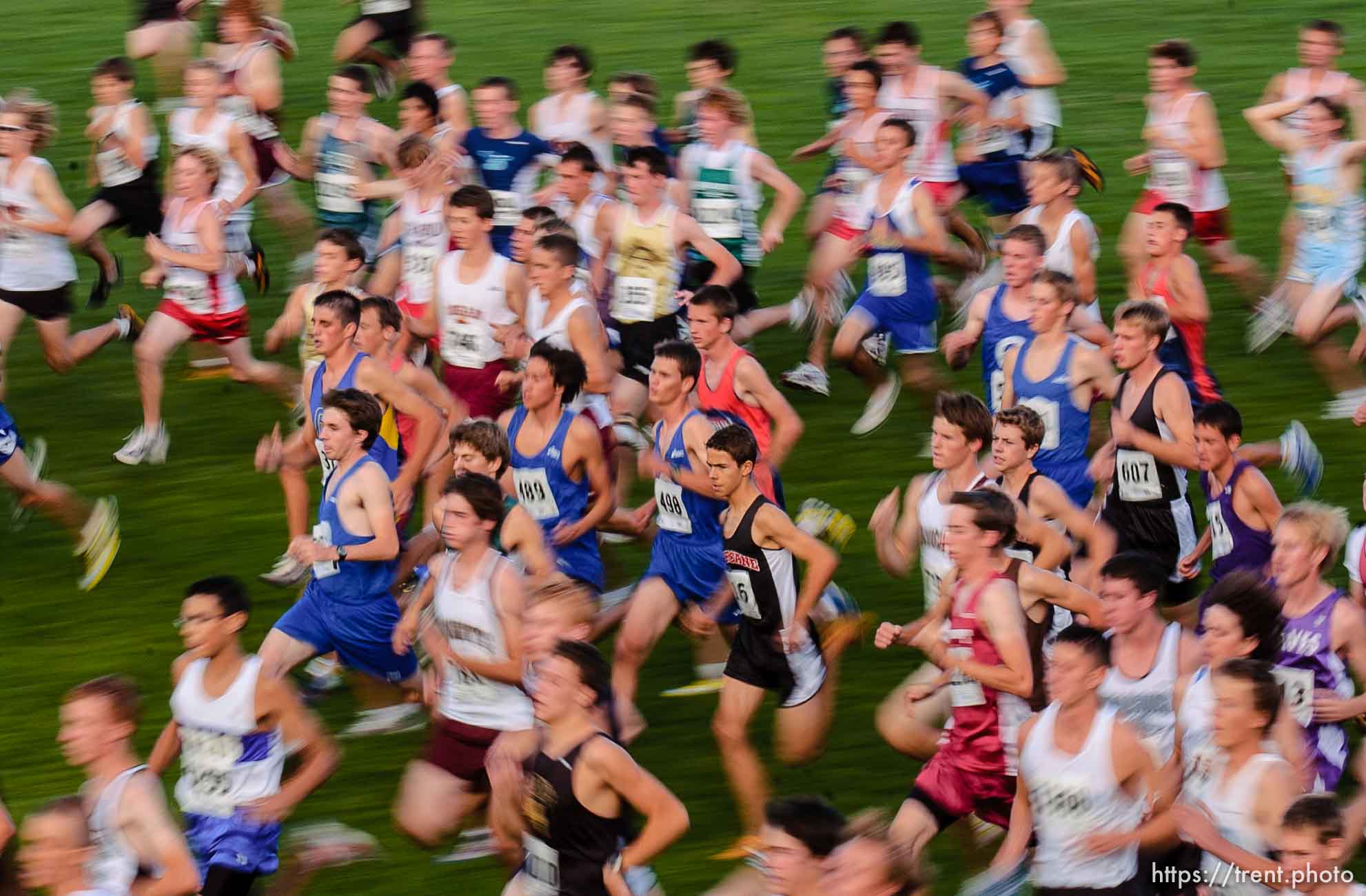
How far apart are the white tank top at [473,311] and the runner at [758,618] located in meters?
2.34

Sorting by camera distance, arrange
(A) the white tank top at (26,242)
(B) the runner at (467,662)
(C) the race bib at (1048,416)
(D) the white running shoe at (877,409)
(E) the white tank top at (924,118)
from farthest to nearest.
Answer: (E) the white tank top at (924,118)
(D) the white running shoe at (877,409)
(A) the white tank top at (26,242)
(C) the race bib at (1048,416)
(B) the runner at (467,662)

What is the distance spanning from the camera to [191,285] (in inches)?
413

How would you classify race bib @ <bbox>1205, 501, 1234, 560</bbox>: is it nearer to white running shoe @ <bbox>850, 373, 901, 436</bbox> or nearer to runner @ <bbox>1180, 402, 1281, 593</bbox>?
runner @ <bbox>1180, 402, 1281, 593</bbox>

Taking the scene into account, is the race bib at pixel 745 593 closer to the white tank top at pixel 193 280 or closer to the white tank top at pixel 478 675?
the white tank top at pixel 478 675

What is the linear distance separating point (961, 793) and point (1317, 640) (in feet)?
4.37

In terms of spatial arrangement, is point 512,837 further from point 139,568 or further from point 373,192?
point 373,192

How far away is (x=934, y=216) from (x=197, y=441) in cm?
433

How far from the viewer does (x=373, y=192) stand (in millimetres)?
11469

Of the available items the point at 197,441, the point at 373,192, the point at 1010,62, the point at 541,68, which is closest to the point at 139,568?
the point at 197,441

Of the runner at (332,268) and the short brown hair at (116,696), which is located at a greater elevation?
the short brown hair at (116,696)

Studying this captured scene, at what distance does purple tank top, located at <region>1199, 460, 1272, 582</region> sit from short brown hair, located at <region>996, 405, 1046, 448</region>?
0.83 meters

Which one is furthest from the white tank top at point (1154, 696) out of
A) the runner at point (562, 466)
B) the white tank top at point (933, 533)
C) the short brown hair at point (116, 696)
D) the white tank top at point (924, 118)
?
the white tank top at point (924, 118)

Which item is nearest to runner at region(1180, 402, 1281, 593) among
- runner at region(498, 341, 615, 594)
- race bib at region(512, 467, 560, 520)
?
runner at region(498, 341, 615, 594)

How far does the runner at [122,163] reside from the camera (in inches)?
469
